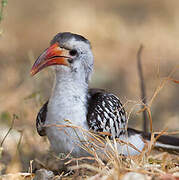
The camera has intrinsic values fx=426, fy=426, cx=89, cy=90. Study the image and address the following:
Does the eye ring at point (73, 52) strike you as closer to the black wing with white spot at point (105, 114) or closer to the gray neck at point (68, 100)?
the gray neck at point (68, 100)

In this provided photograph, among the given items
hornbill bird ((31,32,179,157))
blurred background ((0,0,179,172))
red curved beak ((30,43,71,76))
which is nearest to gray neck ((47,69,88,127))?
hornbill bird ((31,32,179,157))

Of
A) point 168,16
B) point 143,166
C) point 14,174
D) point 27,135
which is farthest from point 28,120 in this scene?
point 168,16

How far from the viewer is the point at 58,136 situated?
11.5 ft

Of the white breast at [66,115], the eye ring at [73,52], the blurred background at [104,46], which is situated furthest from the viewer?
the blurred background at [104,46]

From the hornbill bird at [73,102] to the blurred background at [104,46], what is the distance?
3.93 ft

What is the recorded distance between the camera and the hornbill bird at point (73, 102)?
11.4 ft

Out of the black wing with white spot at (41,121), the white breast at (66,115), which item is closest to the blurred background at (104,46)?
the black wing with white spot at (41,121)

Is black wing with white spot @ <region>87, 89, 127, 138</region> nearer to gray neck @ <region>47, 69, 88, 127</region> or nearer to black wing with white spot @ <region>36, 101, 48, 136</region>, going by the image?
gray neck @ <region>47, 69, 88, 127</region>

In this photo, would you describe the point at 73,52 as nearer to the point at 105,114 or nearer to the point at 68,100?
the point at 68,100

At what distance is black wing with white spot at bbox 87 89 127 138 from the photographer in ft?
11.5

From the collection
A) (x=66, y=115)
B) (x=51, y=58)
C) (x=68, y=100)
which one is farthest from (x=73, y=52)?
(x=66, y=115)

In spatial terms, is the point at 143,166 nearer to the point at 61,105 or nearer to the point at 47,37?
the point at 61,105

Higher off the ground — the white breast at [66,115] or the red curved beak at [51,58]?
the red curved beak at [51,58]

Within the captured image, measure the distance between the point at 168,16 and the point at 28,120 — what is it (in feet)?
16.3
